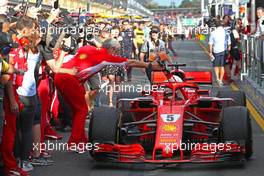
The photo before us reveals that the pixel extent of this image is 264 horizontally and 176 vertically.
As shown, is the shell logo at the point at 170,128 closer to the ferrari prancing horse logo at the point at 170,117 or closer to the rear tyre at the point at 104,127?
the ferrari prancing horse logo at the point at 170,117

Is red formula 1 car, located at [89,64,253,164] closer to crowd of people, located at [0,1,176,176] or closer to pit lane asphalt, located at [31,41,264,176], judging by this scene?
pit lane asphalt, located at [31,41,264,176]

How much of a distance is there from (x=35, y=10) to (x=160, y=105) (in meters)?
2.04

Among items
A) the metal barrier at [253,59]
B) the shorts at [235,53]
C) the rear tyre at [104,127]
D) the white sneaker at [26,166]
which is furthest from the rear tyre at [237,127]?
the shorts at [235,53]

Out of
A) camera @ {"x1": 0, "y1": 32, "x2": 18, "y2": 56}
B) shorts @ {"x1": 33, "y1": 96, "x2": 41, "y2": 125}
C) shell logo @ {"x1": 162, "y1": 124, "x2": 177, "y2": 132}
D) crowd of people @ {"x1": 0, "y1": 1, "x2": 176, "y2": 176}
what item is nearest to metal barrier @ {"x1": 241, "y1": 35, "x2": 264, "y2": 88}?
crowd of people @ {"x1": 0, "y1": 1, "x2": 176, "y2": 176}

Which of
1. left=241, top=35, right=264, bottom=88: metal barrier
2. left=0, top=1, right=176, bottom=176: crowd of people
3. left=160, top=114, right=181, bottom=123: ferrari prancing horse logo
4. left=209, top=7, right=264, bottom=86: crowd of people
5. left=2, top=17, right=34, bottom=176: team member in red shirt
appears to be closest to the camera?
left=0, top=1, right=176, bottom=176: crowd of people

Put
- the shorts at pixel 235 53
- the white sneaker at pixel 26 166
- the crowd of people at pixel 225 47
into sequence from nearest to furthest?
1. the white sneaker at pixel 26 166
2. the crowd of people at pixel 225 47
3. the shorts at pixel 235 53

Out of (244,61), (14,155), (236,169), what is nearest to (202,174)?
(236,169)

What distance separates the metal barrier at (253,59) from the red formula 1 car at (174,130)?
6.99 metres

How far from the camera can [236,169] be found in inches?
371

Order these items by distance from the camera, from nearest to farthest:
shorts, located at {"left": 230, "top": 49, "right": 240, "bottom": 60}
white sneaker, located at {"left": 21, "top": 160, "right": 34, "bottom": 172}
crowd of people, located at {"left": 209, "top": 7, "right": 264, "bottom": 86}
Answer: white sneaker, located at {"left": 21, "top": 160, "right": 34, "bottom": 172}
crowd of people, located at {"left": 209, "top": 7, "right": 264, "bottom": 86}
shorts, located at {"left": 230, "top": 49, "right": 240, "bottom": 60}

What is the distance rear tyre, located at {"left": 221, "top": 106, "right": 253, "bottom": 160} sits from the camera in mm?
9453

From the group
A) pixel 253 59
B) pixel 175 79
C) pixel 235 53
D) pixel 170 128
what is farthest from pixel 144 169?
pixel 235 53

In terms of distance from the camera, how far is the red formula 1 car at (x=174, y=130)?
9258 millimetres

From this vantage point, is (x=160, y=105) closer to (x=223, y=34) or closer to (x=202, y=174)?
(x=202, y=174)
